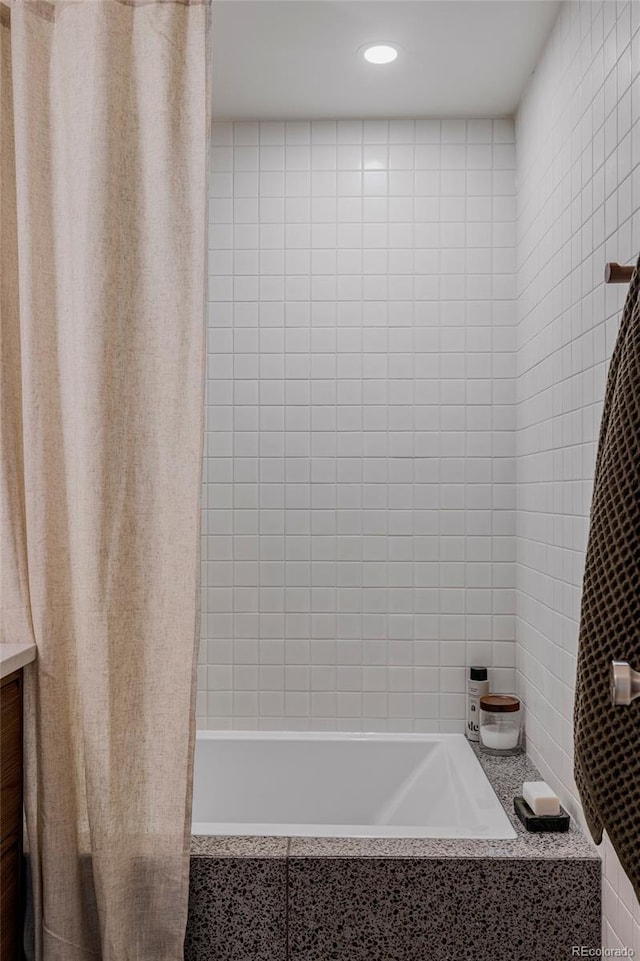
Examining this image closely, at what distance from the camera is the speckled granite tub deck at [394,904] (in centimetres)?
162

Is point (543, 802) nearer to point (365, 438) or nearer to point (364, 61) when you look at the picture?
point (365, 438)

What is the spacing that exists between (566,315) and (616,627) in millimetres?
1331

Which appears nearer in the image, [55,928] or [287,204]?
[55,928]

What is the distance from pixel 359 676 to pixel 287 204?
1.51 meters

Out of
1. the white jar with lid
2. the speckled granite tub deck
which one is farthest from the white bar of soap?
the white jar with lid

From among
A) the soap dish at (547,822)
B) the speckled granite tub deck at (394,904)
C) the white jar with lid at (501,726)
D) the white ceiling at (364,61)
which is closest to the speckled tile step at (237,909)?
the speckled granite tub deck at (394,904)

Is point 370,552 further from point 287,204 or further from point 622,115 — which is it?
point 622,115

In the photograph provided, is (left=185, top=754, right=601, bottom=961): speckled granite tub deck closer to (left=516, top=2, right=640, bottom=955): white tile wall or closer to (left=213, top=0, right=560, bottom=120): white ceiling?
(left=516, top=2, right=640, bottom=955): white tile wall

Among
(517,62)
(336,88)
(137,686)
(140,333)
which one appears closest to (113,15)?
(140,333)

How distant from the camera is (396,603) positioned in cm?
250

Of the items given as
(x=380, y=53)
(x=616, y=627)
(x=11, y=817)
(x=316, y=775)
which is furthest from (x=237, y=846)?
(x=380, y=53)

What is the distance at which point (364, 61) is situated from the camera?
2186 millimetres

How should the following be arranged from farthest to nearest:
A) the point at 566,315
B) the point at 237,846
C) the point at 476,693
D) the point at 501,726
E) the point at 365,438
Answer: the point at 365,438
the point at 476,693
the point at 501,726
the point at 566,315
the point at 237,846

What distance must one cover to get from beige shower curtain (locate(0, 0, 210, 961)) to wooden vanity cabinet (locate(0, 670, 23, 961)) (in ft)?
0.10
